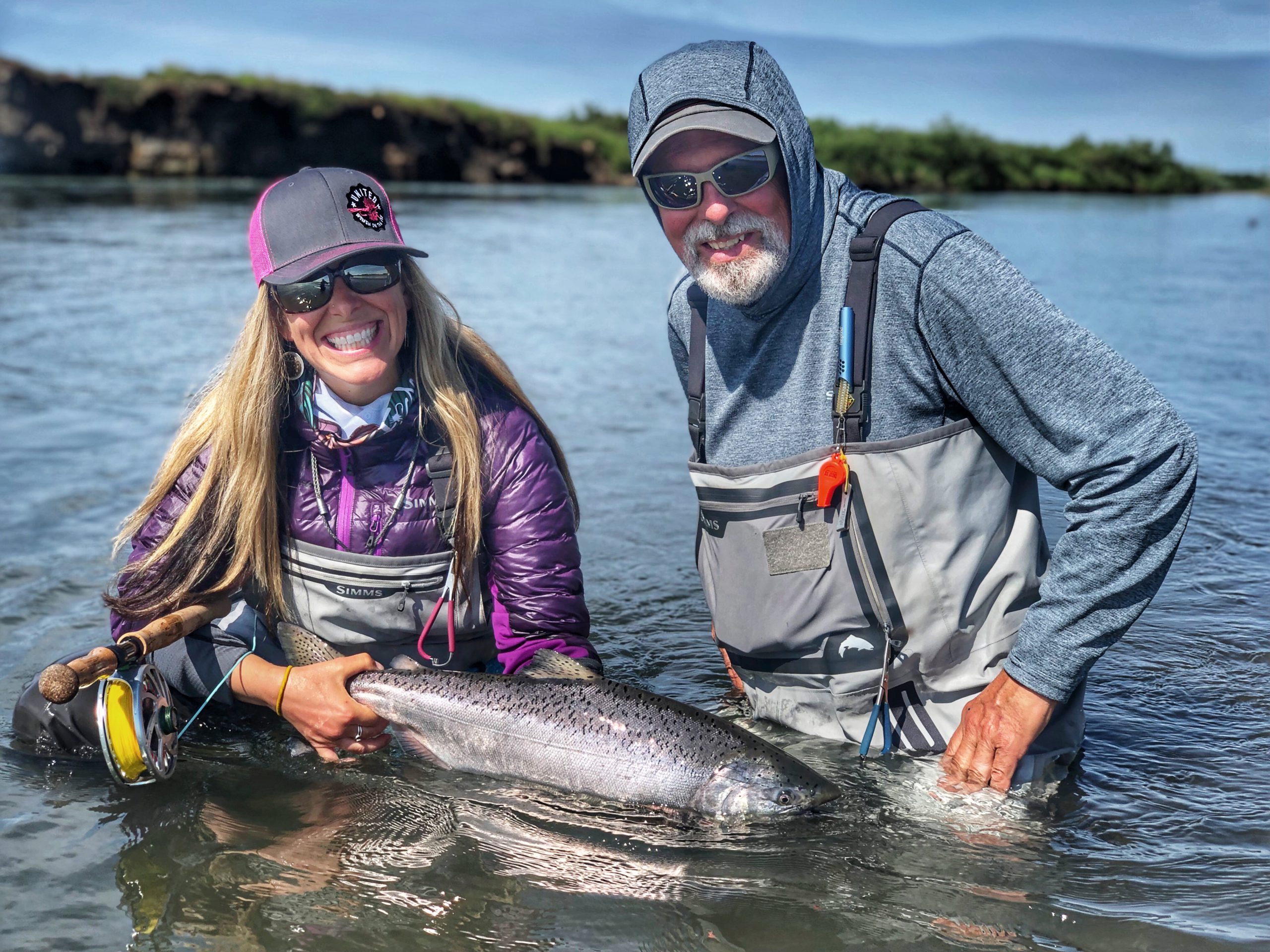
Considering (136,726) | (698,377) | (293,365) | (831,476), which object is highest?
(698,377)

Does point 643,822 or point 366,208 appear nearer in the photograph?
point 643,822

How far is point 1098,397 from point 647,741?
163 cm

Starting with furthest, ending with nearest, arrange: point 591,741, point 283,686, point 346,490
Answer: point 346,490 → point 283,686 → point 591,741

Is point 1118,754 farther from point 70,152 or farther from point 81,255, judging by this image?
point 70,152

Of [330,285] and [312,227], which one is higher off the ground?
[312,227]

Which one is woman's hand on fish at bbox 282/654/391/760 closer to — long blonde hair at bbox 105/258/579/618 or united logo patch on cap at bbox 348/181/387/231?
long blonde hair at bbox 105/258/579/618

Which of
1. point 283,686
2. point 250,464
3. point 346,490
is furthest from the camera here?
point 346,490

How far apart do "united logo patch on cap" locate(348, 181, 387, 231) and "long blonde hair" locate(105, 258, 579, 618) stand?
0.54 feet

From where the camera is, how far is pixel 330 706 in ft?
12.1

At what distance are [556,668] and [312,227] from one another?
1.67 m

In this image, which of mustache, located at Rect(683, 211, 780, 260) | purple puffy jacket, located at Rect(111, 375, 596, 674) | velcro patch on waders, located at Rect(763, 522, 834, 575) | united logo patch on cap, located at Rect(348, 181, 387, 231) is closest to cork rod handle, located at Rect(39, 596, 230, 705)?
purple puffy jacket, located at Rect(111, 375, 596, 674)

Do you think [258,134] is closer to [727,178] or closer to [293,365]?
[293,365]

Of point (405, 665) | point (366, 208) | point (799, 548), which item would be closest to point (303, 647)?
point (405, 665)

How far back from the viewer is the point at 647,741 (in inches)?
134
